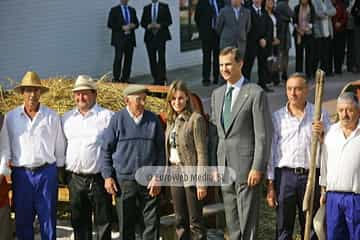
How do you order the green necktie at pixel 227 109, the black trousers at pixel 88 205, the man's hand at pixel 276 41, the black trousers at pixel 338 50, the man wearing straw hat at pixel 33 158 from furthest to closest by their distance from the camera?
1. the black trousers at pixel 338 50
2. the man's hand at pixel 276 41
3. the black trousers at pixel 88 205
4. the man wearing straw hat at pixel 33 158
5. the green necktie at pixel 227 109

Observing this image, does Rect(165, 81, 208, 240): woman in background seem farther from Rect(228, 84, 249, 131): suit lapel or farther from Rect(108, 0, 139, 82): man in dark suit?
Rect(108, 0, 139, 82): man in dark suit

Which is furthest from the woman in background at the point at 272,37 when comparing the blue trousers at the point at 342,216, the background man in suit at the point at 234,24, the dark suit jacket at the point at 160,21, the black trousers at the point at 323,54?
the blue trousers at the point at 342,216

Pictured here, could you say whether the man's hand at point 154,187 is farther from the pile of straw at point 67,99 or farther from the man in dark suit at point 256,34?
the man in dark suit at point 256,34

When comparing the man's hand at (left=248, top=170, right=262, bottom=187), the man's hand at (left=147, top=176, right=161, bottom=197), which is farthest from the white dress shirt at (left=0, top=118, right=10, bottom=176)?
the man's hand at (left=248, top=170, right=262, bottom=187)

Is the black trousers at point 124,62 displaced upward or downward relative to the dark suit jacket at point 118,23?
downward

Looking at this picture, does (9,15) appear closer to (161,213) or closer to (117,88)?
(117,88)

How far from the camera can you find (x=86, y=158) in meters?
9.44

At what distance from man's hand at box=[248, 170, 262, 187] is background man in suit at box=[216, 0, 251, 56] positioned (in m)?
9.69

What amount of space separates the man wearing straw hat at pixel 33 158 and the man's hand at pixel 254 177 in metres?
1.84

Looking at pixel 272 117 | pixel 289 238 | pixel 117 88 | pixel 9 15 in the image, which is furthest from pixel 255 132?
pixel 9 15

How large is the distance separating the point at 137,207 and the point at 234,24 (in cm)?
942

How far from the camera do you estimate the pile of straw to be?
36.2 feet

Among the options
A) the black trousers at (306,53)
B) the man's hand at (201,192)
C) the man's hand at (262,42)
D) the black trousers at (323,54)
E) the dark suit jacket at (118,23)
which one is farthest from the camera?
the black trousers at (323,54)

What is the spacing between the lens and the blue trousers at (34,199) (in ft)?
30.9
